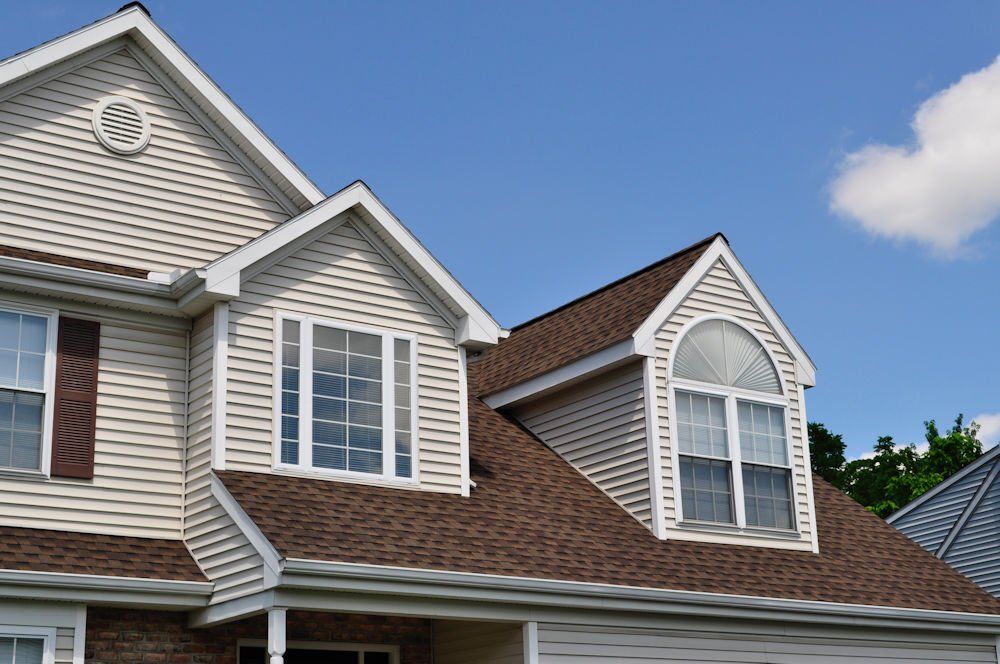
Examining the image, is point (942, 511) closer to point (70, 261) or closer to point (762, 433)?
point (762, 433)

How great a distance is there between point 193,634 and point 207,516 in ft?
3.70

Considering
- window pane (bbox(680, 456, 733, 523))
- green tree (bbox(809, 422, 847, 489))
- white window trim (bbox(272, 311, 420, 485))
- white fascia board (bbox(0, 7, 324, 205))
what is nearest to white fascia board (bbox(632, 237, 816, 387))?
window pane (bbox(680, 456, 733, 523))

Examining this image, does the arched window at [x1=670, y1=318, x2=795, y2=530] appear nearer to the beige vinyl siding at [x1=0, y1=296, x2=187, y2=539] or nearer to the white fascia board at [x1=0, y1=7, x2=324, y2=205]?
the white fascia board at [x1=0, y1=7, x2=324, y2=205]

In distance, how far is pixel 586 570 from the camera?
13633 millimetres

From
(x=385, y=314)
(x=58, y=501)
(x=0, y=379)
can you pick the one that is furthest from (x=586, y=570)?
(x=0, y=379)

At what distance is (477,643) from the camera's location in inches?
545

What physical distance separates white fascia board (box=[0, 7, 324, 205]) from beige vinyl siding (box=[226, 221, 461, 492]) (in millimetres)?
1249

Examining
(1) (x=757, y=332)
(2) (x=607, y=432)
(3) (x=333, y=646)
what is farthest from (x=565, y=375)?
(3) (x=333, y=646)

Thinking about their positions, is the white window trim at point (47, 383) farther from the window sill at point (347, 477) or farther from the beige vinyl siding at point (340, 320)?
the window sill at point (347, 477)

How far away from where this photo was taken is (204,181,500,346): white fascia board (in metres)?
13.3

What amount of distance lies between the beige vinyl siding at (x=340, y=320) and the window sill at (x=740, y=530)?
122 inches

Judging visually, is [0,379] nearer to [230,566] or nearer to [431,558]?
[230,566]

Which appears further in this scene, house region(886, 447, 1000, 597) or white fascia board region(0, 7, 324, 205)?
house region(886, 447, 1000, 597)

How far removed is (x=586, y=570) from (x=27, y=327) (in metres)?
6.10
